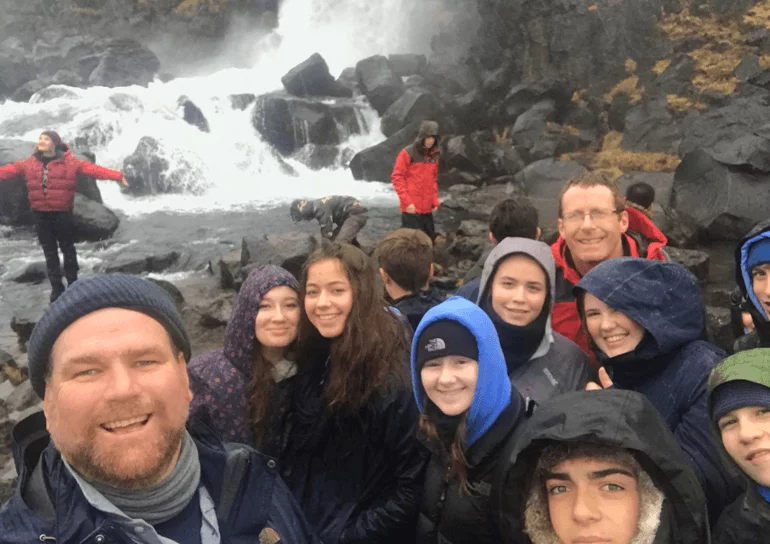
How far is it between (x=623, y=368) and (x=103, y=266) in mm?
11202

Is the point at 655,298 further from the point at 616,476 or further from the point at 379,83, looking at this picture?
the point at 379,83

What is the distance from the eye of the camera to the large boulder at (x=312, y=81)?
2322cm

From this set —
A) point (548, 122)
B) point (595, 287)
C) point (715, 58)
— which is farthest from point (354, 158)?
point (595, 287)

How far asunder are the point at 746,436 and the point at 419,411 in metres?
1.19

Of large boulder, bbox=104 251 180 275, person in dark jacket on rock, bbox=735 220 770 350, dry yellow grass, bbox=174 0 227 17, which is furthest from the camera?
dry yellow grass, bbox=174 0 227 17

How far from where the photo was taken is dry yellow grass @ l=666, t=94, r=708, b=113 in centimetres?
1625

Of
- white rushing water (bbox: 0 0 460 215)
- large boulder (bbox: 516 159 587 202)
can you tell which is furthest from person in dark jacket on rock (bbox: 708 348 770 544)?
white rushing water (bbox: 0 0 460 215)

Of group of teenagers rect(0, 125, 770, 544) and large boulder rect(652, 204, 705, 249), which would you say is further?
large boulder rect(652, 204, 705, 249)

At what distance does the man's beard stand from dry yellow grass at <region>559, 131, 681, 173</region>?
15.3 meters

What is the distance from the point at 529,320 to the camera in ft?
8.31

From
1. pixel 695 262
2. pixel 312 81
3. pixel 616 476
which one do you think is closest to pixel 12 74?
pixel 312 81

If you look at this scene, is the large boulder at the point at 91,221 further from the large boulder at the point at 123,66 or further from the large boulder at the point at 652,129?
the large boulder at the point at 123,66

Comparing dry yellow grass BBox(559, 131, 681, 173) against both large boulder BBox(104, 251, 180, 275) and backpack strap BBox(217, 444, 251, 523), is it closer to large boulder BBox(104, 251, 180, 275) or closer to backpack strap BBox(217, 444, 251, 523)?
large boulder BBox(104, 251, 180, 275)

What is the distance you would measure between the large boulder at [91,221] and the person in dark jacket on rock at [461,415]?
13037 millimetres
